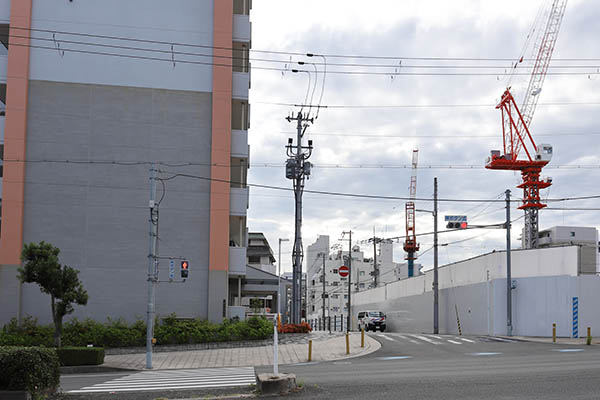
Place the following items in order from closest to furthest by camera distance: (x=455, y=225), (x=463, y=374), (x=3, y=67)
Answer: (x=463, y=374) < (x=3, y=67) < (x=455, y=225)

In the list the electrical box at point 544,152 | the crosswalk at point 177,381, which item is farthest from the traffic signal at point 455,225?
the electrical box at point 544,152

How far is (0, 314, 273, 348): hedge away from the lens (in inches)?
1099

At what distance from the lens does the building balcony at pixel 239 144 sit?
3372 centimetres

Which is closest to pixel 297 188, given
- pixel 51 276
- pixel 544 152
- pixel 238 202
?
pixel 238 202

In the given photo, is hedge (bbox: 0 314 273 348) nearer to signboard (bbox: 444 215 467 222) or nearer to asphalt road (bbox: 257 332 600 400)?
asphalt road (bbox: 257 332 600 400)

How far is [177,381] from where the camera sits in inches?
683

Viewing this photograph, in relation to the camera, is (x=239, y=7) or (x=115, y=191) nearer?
(x=115, y=191)

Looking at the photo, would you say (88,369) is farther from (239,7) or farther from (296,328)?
(239,7)

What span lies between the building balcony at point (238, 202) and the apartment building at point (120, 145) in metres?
0.07

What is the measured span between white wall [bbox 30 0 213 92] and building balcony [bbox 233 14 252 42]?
149 cm

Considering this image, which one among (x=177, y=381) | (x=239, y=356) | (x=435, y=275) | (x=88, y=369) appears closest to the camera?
(x=177, y=381)

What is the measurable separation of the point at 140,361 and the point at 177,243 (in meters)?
7.99

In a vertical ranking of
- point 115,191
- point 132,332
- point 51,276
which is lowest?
point 132,332

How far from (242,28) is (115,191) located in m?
10.7
